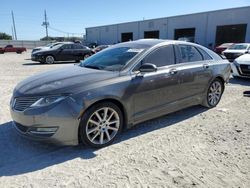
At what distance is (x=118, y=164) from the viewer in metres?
3.17

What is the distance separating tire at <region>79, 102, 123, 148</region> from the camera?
3395mm

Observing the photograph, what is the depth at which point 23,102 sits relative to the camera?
3.37 metres

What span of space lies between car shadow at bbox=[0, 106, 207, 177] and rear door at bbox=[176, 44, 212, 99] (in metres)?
1.12

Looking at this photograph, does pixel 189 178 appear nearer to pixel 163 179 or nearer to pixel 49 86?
pixel 163 179

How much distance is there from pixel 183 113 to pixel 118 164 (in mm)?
2560

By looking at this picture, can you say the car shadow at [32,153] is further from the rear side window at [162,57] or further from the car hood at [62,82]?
the rear side window at [162,57]

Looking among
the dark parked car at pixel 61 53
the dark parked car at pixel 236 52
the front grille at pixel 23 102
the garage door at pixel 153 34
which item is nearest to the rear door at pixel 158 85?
the front grille at pixel 23 102

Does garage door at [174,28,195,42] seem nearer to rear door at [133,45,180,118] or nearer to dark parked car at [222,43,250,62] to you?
dark parked car at [222,43,250,62]

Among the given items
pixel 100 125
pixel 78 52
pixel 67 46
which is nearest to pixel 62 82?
pixel 100 125

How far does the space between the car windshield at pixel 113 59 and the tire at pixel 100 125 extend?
756 mm

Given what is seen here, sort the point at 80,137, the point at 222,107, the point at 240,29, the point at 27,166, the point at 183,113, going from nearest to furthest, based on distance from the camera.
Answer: the point at 27,166, the point at 80,137, the point at 183,113, the point at 222,107, the point at 240,29

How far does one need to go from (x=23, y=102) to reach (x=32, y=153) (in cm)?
75

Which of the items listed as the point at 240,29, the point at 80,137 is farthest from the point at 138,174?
the point at 240,29

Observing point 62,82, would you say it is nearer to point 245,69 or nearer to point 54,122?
point 54,122
